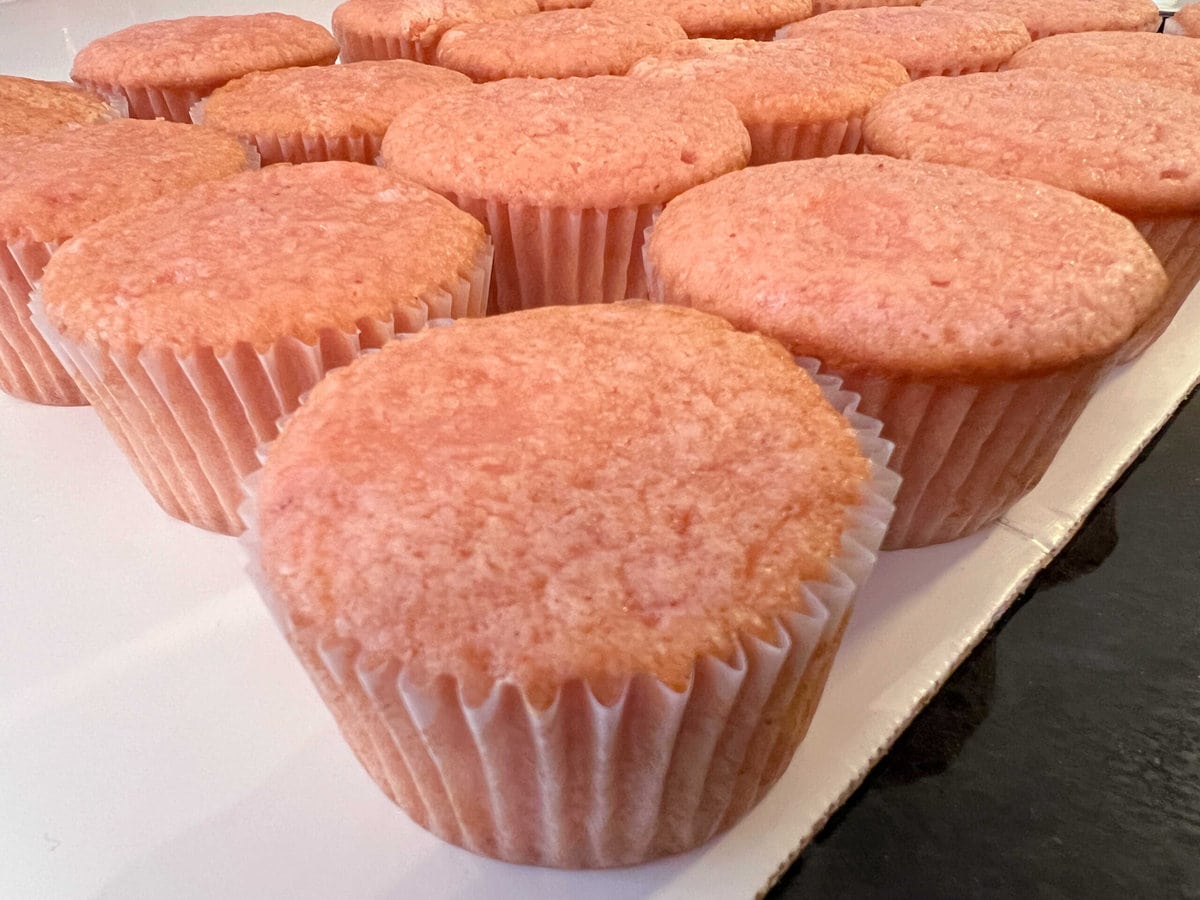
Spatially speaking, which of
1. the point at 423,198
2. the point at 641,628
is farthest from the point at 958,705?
the point at 423,198

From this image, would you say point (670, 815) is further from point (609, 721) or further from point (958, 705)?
point (958, 705)

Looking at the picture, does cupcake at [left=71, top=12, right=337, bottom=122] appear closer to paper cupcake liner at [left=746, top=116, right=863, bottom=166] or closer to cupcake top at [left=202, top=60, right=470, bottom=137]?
cupcake top at [left=202, top=60, right=470, bottom=137]

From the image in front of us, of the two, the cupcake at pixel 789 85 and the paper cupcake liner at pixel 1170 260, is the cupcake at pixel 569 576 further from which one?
the cupcake at pixel 789 85

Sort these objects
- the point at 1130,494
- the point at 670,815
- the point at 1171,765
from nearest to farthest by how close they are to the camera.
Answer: the point at 670,815 → the point at 1171,765 → the point at 1130,494

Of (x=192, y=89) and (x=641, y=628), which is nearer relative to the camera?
(x=641, y=628)

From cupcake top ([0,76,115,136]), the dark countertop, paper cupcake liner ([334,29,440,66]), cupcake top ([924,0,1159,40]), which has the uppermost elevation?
cupcake top ([924,0,1159,40])

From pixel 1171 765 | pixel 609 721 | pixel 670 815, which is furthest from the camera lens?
pixel 1171 765

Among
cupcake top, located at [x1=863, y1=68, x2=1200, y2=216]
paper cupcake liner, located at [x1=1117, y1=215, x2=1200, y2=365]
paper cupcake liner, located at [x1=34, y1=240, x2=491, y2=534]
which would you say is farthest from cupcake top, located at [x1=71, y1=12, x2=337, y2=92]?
paper cupcake liner, located at [x1=1117, y1=215, x2=1200, y2=365]
